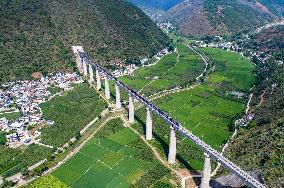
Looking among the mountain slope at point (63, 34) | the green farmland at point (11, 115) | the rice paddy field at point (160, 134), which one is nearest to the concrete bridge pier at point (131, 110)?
the rice paddy field at point (160, 134)

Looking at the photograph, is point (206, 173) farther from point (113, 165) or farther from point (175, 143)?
point (113, 165)

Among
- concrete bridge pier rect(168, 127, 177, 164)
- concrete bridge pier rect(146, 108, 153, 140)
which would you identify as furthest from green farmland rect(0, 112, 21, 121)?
concrete bridge pier rect(168, 127, 177, 164)

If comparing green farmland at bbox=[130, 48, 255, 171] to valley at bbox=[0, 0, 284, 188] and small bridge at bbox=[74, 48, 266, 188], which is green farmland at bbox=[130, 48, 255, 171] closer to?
valley at bbox=[0, 0, 284, 188]

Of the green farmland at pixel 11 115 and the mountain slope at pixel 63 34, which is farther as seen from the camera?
the mountain slope at pixel 63 34

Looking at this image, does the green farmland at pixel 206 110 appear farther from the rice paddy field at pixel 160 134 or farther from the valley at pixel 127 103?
the valley at pixel 127 103

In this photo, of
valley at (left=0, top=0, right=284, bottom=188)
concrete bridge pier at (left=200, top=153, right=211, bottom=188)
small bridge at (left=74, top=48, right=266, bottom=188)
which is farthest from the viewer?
valley at (left=0, top=0, right=284, bottom=188)

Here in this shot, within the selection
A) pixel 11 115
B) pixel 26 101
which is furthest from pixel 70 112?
pixel 26 101

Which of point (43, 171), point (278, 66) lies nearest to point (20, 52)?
point (43, 171)
